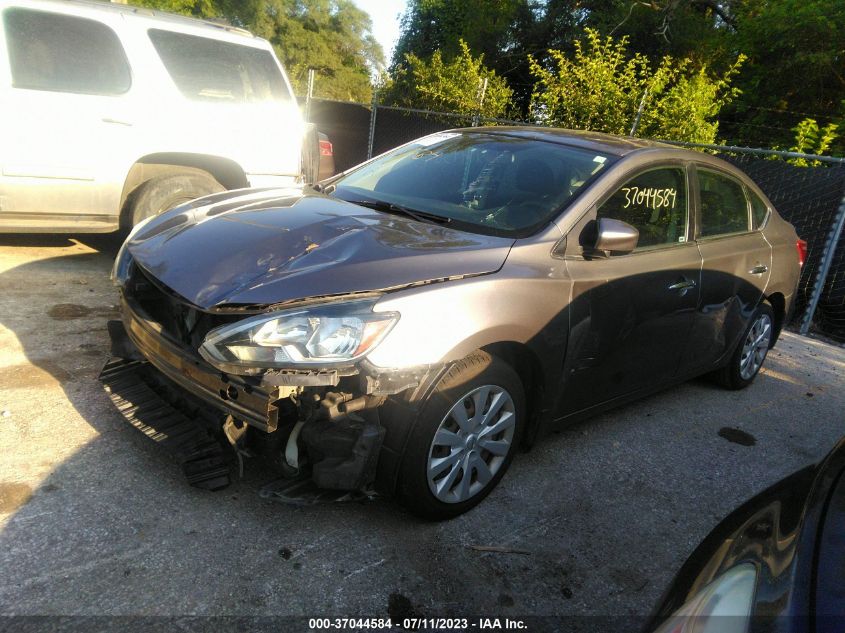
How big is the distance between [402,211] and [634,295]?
4.16ft

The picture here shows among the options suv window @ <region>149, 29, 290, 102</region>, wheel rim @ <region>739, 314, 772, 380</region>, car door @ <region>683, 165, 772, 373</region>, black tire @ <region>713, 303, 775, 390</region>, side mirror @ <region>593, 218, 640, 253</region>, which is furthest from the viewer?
suv window @ <region>149, 29, 290, 102</region>

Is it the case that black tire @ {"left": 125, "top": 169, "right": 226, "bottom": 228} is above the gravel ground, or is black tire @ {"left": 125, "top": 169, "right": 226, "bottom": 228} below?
above

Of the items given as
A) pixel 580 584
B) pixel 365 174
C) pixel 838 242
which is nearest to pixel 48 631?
pixel 580 584

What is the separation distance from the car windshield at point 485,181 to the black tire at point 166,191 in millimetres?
2106

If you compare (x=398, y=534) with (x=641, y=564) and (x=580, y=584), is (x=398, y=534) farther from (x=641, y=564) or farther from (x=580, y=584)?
(x=641, y=564)

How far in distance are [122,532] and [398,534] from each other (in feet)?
3.52

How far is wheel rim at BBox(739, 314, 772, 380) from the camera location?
488 cm

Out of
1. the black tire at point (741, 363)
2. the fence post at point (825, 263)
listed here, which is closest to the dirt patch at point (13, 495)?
the black tire at point (741, 363)

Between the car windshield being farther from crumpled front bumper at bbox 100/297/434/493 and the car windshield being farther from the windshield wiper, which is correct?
crumpled front bumper at bbox 100/297/434/493

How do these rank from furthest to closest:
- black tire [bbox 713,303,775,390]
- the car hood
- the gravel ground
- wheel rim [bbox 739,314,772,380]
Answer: wheel rim [bbox 739,314,772,380] → black tire [bbox 713,303,775,390] → the car hood → the gravel ground

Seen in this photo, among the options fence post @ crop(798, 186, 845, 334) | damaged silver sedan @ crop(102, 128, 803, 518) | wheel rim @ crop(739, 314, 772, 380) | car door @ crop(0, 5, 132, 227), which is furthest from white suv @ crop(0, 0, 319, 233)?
fence post @ crop(798, 186, 845, 334)

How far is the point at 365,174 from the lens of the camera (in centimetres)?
411

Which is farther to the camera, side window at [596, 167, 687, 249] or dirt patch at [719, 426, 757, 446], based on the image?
dirt patch at [719, 426, 757, 446]

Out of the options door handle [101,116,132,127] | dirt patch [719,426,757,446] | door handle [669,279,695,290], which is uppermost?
door handle [101,116,132,127]
